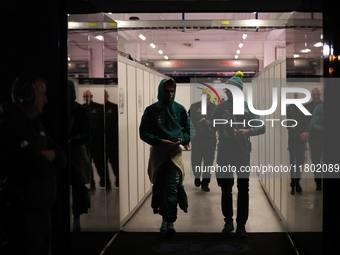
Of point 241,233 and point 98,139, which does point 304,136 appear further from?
point 98,139

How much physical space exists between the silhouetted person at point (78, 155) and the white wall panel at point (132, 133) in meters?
1.49

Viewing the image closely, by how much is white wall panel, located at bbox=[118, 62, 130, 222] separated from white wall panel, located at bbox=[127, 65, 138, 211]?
0.49 feet

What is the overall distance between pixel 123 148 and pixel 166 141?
27.1 inches

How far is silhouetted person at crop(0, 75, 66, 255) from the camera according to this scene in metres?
2.18

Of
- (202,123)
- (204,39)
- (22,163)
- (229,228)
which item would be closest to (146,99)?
(202,123)

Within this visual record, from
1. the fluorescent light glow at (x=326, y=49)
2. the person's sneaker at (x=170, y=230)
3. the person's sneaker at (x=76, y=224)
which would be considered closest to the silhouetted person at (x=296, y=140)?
the fluorescent light glow at (x=326, y=49)

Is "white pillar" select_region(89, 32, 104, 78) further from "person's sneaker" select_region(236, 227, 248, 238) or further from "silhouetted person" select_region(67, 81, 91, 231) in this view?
"person's sneaker" select_region(236, 227, 248, 238)

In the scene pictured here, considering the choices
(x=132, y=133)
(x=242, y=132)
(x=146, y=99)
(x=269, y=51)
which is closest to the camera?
(x=242, y=132)

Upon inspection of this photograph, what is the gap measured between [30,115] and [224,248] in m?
2.11

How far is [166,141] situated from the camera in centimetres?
357

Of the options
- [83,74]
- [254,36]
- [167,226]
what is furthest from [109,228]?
→ [254,36]

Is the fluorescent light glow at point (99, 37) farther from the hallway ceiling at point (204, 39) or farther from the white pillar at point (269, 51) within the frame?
the white pillar at point (269, 51)

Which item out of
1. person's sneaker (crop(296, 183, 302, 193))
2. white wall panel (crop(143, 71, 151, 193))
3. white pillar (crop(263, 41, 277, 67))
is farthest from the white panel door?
white pillar (crop(263, 41, 277, 67))

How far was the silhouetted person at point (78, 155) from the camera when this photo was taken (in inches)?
101
